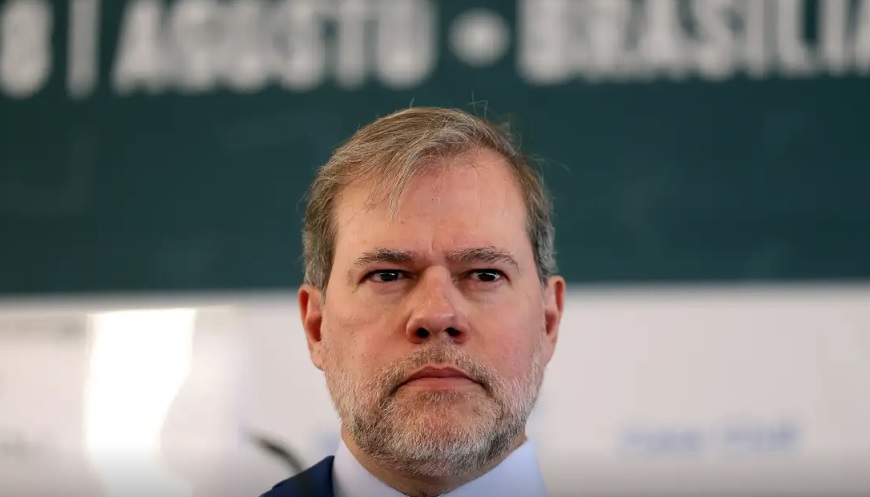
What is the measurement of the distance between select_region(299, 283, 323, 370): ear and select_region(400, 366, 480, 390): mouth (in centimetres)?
15

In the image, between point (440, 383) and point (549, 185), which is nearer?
point (440, 383)

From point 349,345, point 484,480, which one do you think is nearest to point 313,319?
point 349,345

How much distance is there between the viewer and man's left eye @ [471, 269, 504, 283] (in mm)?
933

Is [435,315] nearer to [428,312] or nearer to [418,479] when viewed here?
[428,312]

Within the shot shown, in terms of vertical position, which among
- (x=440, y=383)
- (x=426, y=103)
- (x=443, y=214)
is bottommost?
(x=440, y=383)

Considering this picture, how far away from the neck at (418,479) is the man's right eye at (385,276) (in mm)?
153

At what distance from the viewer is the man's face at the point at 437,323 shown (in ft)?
2.94

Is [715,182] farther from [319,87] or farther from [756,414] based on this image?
[319,87]

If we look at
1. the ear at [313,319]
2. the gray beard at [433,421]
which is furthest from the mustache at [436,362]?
the ear at [313,319]

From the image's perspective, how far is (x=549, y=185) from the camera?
1756 mm

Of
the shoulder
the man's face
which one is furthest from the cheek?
the shoulder

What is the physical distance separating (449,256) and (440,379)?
102 millimetres

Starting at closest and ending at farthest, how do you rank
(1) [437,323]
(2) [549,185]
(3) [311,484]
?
1. (1) [437,323]
2. (3) [311,484]
3. (2) [549,185]

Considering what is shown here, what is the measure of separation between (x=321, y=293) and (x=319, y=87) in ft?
2.88
